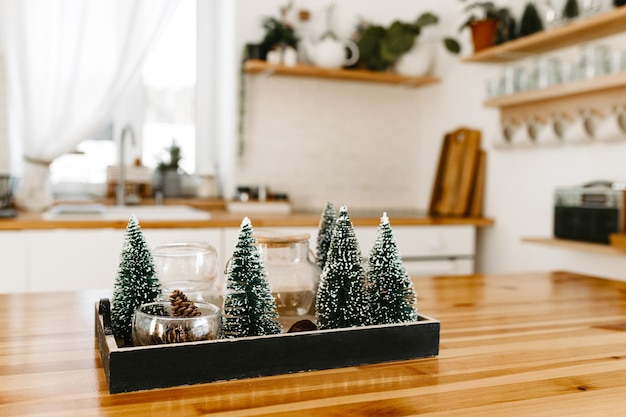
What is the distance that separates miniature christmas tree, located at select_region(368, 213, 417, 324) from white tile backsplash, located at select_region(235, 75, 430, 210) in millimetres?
2804

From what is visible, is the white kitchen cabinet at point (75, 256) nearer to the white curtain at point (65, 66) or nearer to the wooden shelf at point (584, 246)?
the white curtain at point (65, 66)

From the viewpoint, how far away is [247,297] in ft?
3.01

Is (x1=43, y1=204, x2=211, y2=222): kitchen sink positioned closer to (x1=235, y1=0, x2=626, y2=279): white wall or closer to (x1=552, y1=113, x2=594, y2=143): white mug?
(x1=235, y1=0, x2=626, y2=279): white wall

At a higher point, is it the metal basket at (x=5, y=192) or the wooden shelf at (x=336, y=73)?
the wooden shelf at (x=336, y=73)

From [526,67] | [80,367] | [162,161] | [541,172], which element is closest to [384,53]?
[526,67]

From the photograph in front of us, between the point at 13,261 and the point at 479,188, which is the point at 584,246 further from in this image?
the point at 13,261

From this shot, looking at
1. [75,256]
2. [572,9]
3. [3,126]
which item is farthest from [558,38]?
[3,126]

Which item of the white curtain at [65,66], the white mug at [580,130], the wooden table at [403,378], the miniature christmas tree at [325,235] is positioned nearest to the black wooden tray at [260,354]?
the wooden table at [403,378]

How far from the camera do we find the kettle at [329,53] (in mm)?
3615

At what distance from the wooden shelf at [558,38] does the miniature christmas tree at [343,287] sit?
197cm

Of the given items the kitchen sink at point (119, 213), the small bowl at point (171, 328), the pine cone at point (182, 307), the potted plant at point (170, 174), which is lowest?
the small bowl at point (171, 328)

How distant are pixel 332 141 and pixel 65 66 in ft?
5.29

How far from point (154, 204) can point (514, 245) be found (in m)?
2.07

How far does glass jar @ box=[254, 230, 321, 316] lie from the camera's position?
1105mm
